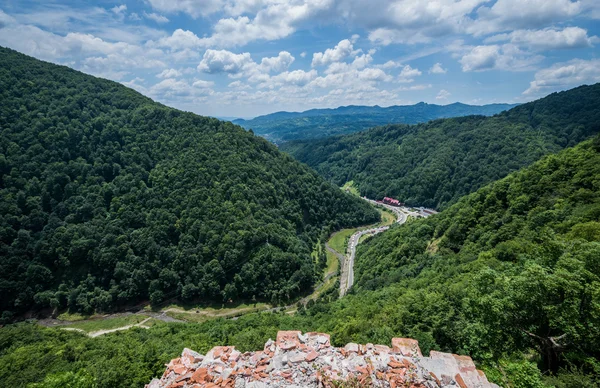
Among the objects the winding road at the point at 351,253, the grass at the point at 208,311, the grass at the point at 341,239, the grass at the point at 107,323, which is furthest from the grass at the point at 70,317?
the grass at the point at 341,239

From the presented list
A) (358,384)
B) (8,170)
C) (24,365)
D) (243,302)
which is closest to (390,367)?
(358,384)

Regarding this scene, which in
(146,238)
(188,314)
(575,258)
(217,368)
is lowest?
Result: (188,314)

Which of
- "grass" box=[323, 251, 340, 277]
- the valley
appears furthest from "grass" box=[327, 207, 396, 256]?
"grass" box=[323, 251, 340, 277]

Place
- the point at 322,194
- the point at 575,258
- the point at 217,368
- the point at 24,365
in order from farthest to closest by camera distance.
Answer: the point at 322,194 < the point at 24,365 < the point at 575,258 < the point at 217,368

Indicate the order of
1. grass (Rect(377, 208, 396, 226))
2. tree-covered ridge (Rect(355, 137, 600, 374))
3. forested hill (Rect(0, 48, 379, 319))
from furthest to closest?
1. grass (Rect(377, 208, 396, 226))
2. forested hill (Rect(0, 48, 379, 319))
3. tree-covered ridge (Rect(355, 137, 600, 374))

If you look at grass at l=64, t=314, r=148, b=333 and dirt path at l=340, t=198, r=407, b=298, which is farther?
dirt path at l=340, t=198, r=407, b=298

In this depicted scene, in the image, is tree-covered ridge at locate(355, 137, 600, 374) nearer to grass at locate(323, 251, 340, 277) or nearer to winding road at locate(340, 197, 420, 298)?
winding road at locate(340, 197, 420, 298)

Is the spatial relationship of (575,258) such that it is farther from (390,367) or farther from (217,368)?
(217,368)

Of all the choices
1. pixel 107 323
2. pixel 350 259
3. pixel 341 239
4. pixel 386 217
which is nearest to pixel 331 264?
pixel 350 259
